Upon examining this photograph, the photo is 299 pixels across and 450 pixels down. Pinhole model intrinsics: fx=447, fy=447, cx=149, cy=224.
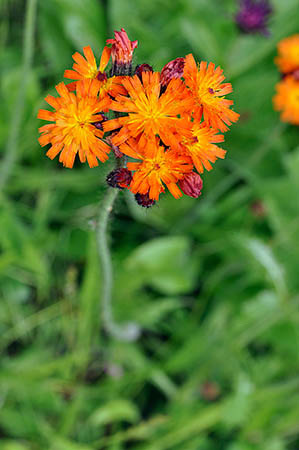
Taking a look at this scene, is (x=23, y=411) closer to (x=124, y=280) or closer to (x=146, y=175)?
(x=124, y=280)

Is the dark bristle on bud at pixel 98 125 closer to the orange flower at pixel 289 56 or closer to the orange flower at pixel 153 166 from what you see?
the orange flower at pixel 153 166

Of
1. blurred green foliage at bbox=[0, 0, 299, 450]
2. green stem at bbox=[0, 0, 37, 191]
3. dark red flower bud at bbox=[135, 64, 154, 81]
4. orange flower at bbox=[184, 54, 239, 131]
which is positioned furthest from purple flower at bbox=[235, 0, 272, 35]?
dark red flower bud at bbox=[135, 64, 154, 81]

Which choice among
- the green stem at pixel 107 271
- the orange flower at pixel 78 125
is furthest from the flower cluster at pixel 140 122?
the green stem at pixel 107 271

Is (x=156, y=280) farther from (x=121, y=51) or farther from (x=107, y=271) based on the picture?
(x=121, y=51)

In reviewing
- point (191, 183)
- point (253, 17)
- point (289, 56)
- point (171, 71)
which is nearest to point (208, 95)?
point (171, 71)

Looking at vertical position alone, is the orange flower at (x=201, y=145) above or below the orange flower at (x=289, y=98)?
below

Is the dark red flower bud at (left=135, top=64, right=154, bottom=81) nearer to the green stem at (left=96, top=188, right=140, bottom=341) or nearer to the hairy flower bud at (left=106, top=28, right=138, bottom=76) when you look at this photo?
the hairy flower bud at (left=106, top=28, right=138, bottom=76)
